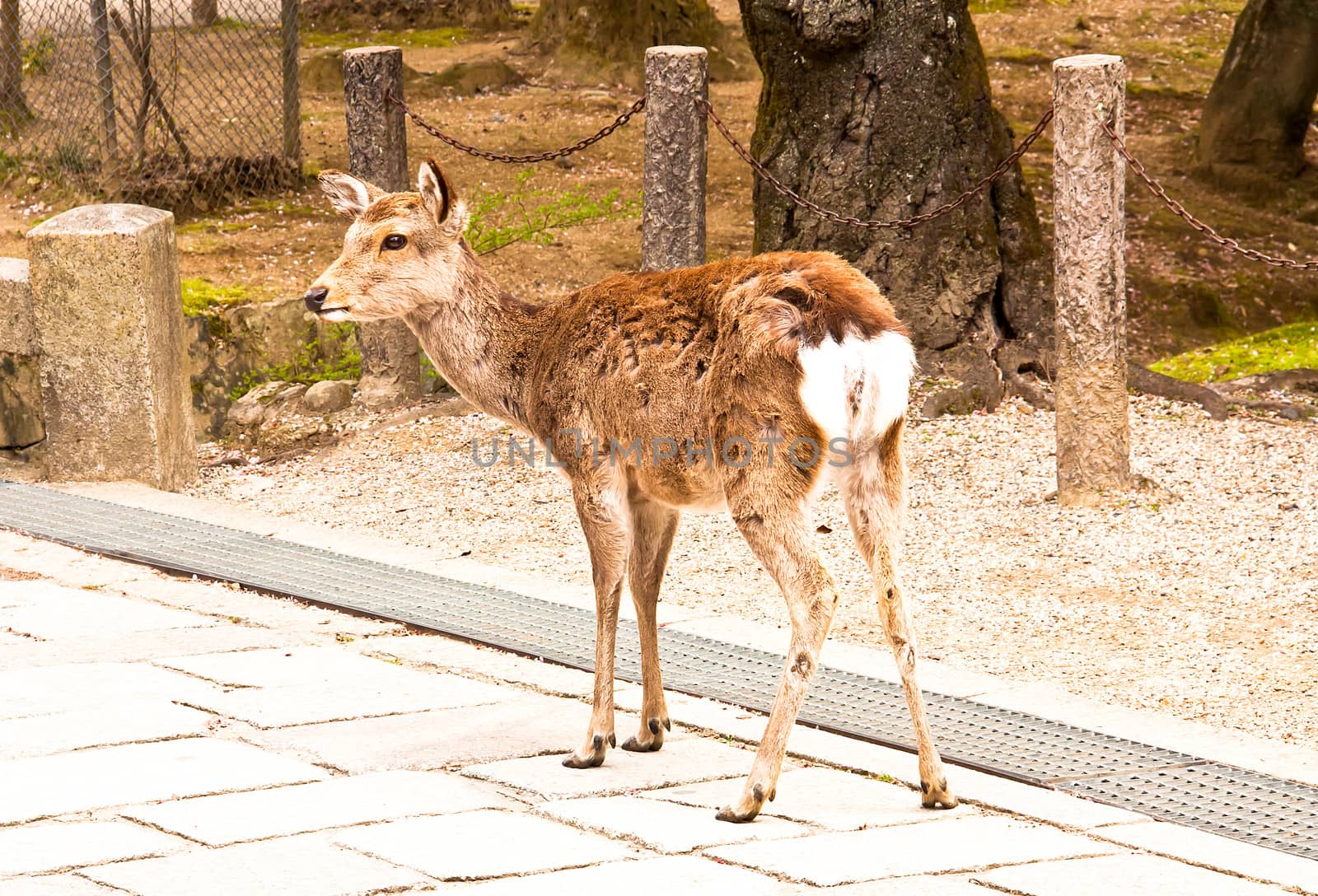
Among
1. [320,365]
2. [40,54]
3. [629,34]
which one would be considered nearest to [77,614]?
[320,365]

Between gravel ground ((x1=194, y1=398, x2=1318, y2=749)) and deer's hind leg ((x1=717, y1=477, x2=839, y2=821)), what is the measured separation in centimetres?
158

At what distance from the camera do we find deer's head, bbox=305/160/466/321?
519cm

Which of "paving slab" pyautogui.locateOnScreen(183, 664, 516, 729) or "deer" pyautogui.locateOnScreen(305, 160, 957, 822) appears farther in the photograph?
"paving slab" pyautogui.locateOnScreen(183, 664, 516, 729)

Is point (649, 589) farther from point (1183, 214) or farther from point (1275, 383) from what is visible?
point (1275, 383)

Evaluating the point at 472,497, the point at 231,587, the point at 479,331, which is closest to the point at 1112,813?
the point at 479,331

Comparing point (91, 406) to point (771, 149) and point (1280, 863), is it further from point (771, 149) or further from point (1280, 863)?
point (1280, 863)

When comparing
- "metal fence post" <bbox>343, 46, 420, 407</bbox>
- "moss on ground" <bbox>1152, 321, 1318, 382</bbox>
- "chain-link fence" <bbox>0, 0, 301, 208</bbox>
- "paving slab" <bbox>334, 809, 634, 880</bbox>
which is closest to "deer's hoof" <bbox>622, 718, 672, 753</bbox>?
"paving slab" <bbox>334, 809, 634, 880</bbox>

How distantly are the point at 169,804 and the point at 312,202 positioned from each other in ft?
31.3

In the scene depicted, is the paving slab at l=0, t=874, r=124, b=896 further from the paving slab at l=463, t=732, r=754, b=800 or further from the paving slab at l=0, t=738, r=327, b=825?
the paving slab at l=463, t=732, r=754, b=800

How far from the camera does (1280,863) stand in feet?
13.6

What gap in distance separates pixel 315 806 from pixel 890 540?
1.71 m

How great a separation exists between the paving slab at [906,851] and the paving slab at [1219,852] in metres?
0.13

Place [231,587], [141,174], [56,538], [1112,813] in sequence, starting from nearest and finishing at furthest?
[1112,813] < [231,587] < [56,538] < [141,174]

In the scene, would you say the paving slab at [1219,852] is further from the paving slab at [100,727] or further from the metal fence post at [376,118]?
the metal fence post at [376,118]
